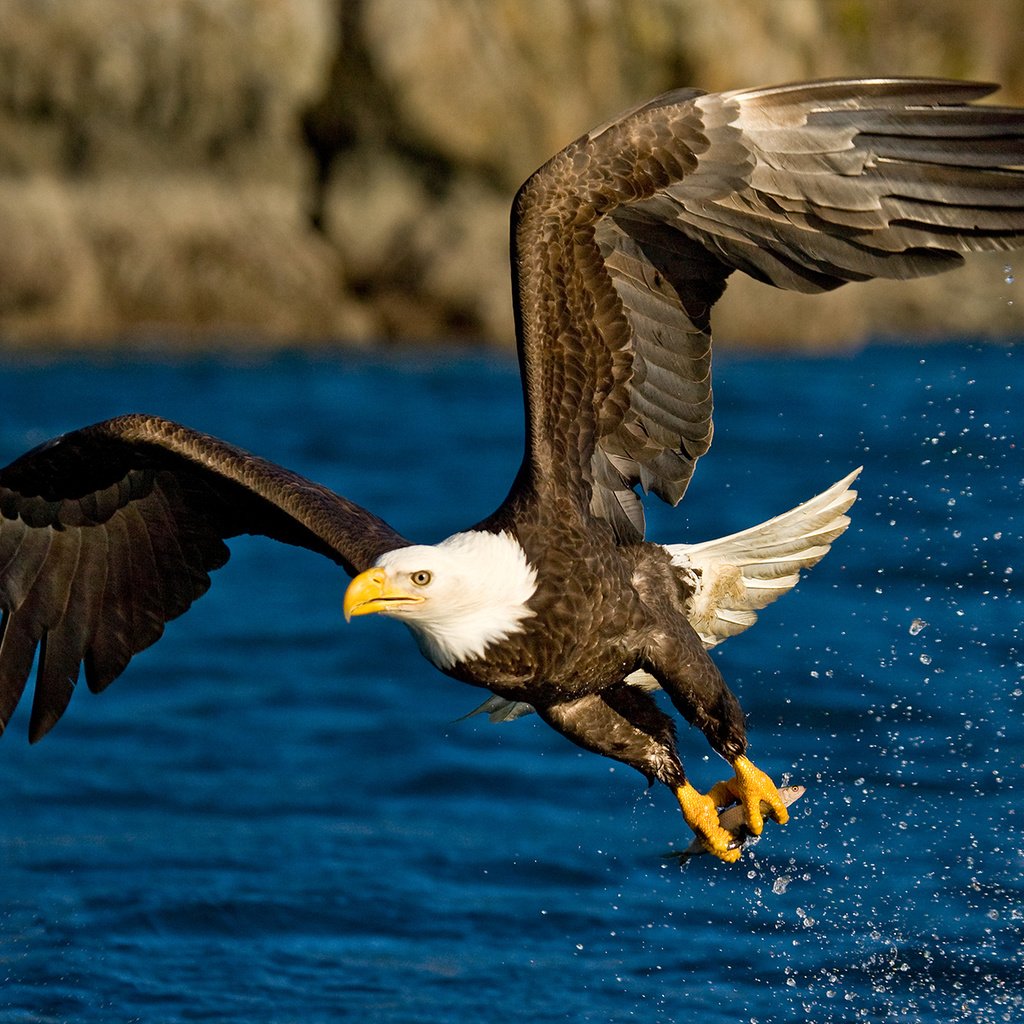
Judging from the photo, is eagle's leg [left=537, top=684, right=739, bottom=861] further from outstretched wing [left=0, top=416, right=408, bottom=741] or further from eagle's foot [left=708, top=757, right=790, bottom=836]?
outstretched wing [left=0, top=416, right=408, bottom=741]

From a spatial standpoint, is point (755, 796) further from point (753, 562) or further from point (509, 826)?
point (509, 826)

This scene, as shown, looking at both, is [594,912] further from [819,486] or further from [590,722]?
[819,486]

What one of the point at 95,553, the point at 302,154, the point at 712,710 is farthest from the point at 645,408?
the point at 302,154

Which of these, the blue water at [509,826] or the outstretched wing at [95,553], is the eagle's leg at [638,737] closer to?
the blue water at [509,826]

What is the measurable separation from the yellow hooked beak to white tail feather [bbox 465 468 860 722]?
1182 millimetres

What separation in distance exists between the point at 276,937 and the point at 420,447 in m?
10.4

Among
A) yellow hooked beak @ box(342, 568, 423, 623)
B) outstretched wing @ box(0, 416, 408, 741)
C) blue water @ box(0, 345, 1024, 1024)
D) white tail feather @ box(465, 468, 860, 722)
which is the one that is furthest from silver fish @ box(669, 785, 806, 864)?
outstretched wing @ box(0, 416, 408, 741)

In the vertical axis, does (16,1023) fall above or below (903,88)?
below

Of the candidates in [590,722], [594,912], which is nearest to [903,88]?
[590,722]

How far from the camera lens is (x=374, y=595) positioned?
4734mm

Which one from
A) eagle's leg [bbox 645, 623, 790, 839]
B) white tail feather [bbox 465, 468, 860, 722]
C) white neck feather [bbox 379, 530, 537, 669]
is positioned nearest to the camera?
→ white neck feather [bbox 379, 530, 537, 669]

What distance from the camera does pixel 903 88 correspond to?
491 centimetres

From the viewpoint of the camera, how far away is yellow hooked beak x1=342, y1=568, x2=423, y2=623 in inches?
185

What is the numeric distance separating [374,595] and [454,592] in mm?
213
